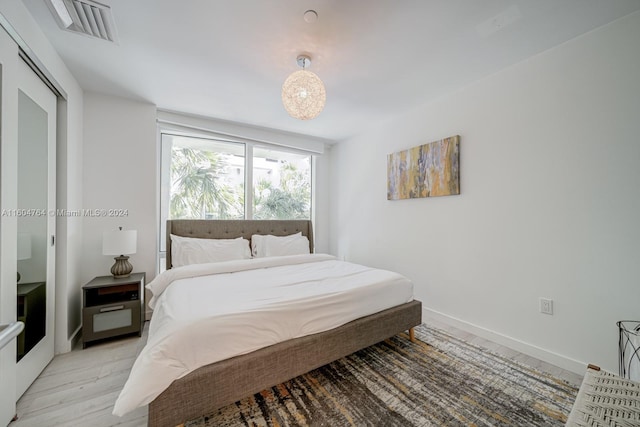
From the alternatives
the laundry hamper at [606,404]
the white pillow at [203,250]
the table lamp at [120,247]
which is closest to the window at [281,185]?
the white pillow at [203,250]

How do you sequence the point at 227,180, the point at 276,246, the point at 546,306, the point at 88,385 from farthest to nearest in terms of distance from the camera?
1. the point at 227,180
2. the point at 276,246
3. the point at 546,306
4. the point at 88,385

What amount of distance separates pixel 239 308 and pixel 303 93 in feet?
5.32

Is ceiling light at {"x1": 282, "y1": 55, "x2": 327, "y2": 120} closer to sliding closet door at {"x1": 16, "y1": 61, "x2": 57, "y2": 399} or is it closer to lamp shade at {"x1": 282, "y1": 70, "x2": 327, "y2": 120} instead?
lamp shade at {"x1": 282, "y1": 70, "x2": 327, "y2": 120}

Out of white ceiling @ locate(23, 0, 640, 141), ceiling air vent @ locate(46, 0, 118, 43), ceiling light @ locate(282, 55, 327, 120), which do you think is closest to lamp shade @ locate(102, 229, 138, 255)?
white ceiling @ locate(23, 0, 640, 141)

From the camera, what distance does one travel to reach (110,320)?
7.73 ft

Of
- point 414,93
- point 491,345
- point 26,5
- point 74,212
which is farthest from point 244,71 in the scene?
point 491,345

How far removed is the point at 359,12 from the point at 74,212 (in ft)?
9.72

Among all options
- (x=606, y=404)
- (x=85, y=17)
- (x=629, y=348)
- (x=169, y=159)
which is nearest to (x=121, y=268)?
(x=169, y=159)

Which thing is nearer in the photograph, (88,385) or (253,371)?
(253,371)

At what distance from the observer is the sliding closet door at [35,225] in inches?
65.7

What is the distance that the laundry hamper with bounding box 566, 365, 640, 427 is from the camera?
1.00 m

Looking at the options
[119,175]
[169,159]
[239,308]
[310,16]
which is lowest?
[239,308]

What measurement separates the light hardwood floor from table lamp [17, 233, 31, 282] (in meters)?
0.91

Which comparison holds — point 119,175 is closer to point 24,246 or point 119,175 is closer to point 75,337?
point 24,246
